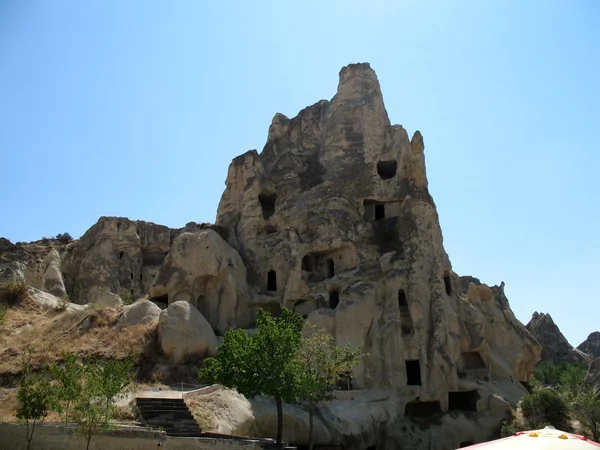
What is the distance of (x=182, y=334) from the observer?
31281 millimetres

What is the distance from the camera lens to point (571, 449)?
472 inches

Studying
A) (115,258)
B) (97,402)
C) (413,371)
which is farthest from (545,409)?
(115,258)

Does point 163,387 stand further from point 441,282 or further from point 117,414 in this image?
point 441,282

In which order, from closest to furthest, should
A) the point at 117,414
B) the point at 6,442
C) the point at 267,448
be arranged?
1. the point at 6,442
2. the point at 267,448
3. the point at 117,414

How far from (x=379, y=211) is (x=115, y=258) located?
2383 centimetres

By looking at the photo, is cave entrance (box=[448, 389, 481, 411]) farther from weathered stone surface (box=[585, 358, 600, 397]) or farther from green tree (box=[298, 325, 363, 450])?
weathered stone surface (box=[585, 358, 600, 397])

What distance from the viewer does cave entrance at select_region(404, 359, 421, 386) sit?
117 feet

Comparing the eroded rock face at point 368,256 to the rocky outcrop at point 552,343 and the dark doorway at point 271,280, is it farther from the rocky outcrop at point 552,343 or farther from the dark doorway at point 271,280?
the rocky outcrop at point 552,343

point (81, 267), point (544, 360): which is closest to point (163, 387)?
point (81, 267)

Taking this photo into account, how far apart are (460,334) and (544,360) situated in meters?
49.9

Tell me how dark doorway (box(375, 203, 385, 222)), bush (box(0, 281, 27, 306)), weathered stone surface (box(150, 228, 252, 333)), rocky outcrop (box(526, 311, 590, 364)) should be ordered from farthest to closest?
rocky outcrop (box(526, 311, 590, 364)), dark doorway (box(375, 203, 385, 222)), weathered stone surface (box(150, 228, 252, 333)), bush (box(0, 281, 27, 306))

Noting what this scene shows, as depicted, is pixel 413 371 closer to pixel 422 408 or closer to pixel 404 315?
pixel 422 408

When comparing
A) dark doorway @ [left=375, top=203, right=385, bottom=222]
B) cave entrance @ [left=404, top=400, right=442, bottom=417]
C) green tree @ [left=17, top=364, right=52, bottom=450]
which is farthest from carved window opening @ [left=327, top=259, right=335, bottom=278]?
green tree @ [left=17, top=364, right=52, bottom=450]

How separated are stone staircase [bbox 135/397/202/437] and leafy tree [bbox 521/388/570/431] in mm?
21740
